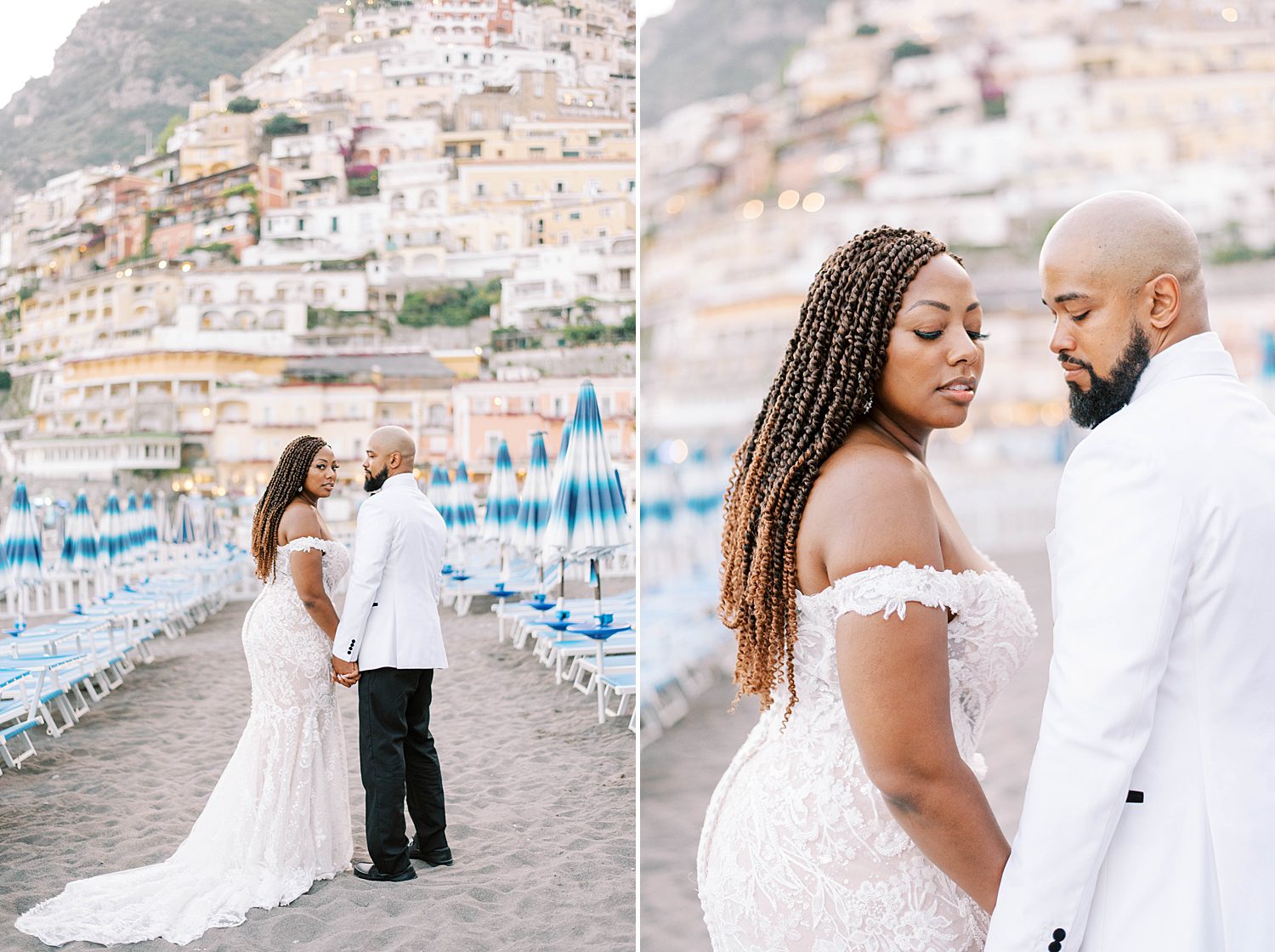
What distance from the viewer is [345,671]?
10.4ft

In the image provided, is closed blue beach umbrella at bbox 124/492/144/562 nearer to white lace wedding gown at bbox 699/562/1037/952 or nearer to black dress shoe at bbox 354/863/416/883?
black dress shoe at bbox 354/863/416/883

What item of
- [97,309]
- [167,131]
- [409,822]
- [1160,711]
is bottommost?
[409,822]

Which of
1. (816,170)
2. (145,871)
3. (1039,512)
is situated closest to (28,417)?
(145,871)

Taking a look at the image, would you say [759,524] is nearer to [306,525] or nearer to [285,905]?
[306,525]

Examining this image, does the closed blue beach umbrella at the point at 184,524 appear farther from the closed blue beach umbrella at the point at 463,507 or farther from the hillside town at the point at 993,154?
the hillside town at the point at 993,154

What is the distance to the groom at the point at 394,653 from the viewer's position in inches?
124

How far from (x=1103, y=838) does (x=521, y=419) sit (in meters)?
2.58

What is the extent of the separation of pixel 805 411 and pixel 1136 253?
1.41 feet

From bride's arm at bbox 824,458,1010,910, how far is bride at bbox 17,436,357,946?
2.17 meters

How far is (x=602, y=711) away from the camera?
3.51 meters

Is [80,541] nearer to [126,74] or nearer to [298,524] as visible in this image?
[298,524]

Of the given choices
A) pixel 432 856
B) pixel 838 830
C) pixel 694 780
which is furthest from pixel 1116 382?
pixel 694 780

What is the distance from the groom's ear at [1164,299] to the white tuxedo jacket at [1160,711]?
145 mm

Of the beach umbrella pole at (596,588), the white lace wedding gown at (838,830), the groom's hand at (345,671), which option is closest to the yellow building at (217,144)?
the groom's hand at (345,671)
